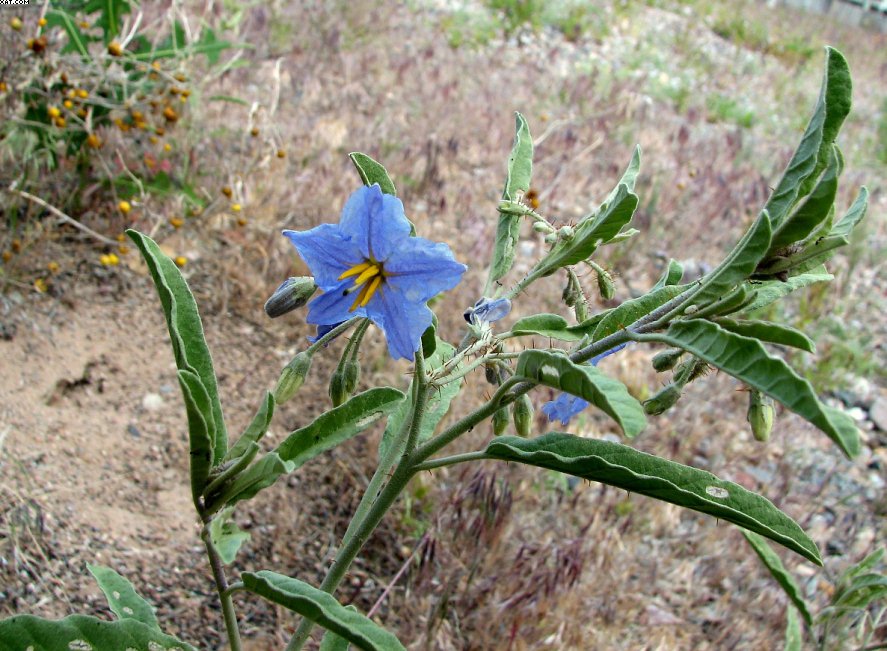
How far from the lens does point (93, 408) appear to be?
9.46 ft

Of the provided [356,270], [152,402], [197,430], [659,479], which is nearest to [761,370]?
[659,479]

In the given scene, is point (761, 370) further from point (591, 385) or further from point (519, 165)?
point (519, 165)

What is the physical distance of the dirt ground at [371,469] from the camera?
2.49 meters

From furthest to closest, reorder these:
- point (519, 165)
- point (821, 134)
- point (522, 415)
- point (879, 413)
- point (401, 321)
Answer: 1. point (879, 413)
2. point (519, 165)
3. point (522, 415)
4. point (401, 321)
5. point (821, 134)

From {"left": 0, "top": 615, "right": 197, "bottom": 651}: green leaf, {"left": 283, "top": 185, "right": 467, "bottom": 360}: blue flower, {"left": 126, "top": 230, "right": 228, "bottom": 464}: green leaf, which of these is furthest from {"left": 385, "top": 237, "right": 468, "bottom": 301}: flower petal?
{"left": 0, "top": 615, "right": 197, "bottom": 651}: green leaf

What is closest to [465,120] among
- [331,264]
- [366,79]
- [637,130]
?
[366,79]

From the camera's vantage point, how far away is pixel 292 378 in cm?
157

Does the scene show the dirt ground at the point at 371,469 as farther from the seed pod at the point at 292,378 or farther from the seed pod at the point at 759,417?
the seed pod at the point at 759,417

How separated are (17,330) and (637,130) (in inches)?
189

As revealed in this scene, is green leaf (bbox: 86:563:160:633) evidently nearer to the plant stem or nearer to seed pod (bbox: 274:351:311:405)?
the plant stem

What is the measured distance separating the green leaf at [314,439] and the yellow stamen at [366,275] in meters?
0.18

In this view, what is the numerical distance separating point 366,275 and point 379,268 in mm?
27

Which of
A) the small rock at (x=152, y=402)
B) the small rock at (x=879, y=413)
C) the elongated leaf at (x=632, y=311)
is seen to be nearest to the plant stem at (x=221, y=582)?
the elongated leaf at (x=632, y=311)

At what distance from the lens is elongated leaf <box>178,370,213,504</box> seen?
3.90 feet
